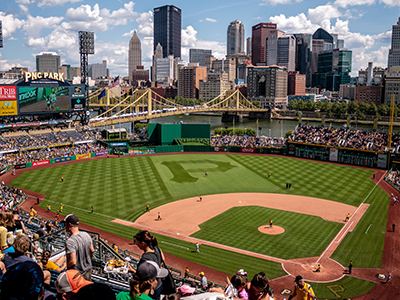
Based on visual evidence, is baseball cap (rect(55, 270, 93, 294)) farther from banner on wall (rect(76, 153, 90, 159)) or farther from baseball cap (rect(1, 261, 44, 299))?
banner on wall (rect(76, 153, 90, 159))

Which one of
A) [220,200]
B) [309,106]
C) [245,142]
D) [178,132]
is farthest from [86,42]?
[309,106]

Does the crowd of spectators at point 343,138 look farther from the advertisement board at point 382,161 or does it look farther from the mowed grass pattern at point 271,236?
the mowed grass pattern at point 271,236

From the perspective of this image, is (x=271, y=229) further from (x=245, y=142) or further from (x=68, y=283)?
(x=245, y=142)

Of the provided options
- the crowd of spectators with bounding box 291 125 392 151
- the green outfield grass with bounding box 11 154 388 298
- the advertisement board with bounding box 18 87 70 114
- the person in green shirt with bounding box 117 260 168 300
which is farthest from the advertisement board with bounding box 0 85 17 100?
the person in green shirt with bounding box 117 260 168 300

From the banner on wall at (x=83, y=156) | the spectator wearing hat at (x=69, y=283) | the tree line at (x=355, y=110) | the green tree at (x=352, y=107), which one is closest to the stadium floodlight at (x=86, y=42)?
the banner on wall at (x=83, y=156)

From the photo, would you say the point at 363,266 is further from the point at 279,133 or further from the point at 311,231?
the point at 279,133

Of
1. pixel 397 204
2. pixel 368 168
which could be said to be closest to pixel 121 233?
pixel 397 204
